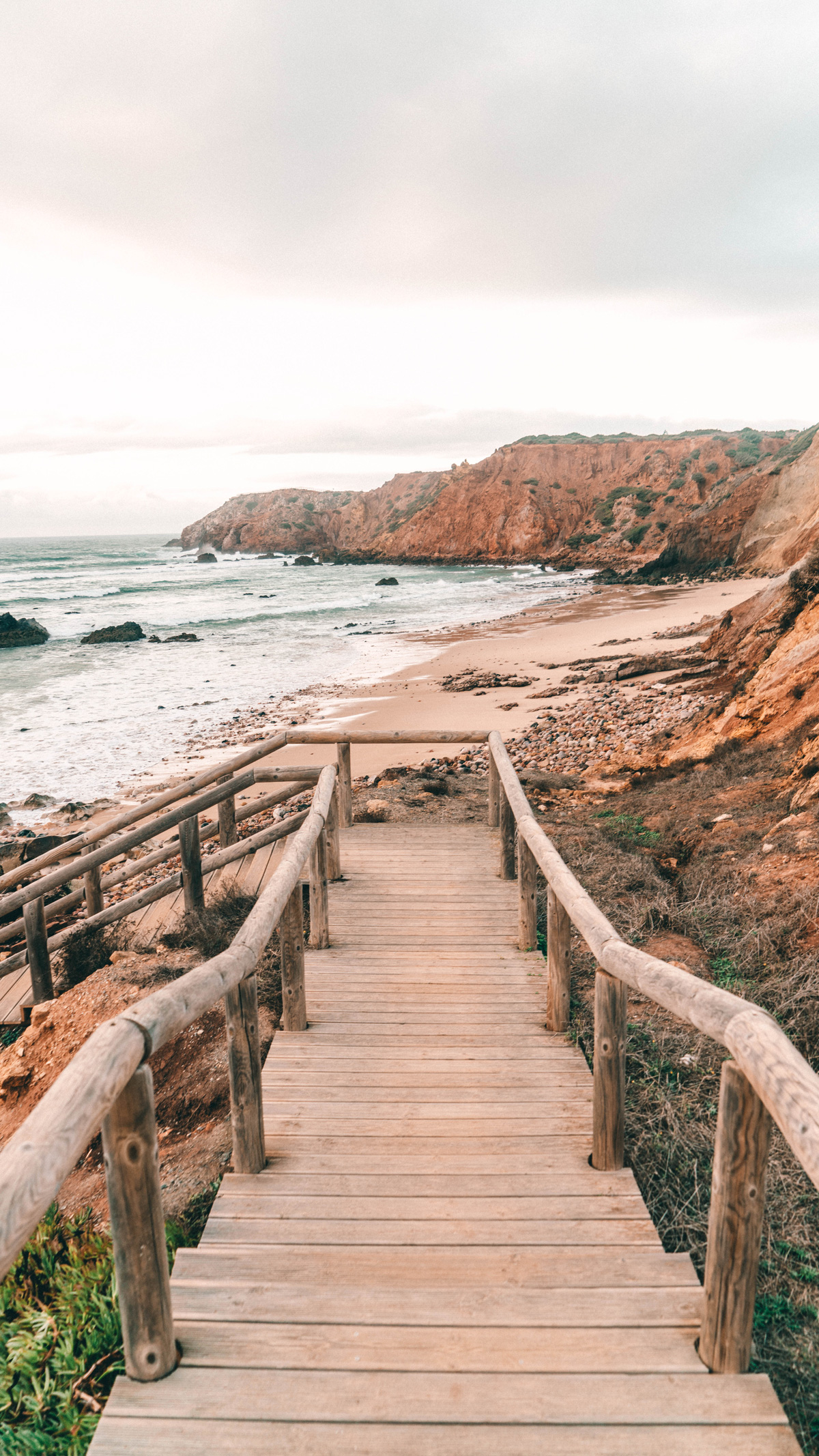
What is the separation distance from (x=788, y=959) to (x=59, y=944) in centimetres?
557

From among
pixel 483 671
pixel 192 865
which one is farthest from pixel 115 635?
pixel 192 865

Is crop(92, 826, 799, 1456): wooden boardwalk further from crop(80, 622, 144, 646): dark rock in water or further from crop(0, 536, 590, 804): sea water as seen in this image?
crop(80, 622, 144, 646): dark rock in water

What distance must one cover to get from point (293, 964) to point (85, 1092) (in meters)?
2.06

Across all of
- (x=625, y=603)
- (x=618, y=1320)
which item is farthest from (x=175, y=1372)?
(x=625, y=603)

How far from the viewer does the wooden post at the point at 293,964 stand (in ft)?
11.4

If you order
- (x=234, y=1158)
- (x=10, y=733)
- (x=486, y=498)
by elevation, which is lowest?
(x=10, y=733)

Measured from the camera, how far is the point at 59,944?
21.2 ft

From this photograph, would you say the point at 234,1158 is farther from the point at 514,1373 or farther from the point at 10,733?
the point at 10,733

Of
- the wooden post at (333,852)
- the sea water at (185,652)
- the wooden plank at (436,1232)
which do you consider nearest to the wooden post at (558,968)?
the wooden plank at (436,1232)

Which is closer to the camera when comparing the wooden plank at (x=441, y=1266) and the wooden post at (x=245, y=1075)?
the wooden plank at (x=441, y=1266)

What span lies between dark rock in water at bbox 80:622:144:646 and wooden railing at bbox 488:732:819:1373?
29.2 metres

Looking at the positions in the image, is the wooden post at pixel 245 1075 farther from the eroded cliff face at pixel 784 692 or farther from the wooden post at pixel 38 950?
the eroded cliff face at pixel 784 692

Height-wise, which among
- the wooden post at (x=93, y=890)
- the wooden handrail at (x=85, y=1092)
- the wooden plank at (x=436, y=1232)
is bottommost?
the wooden post at (x=93, y=890)

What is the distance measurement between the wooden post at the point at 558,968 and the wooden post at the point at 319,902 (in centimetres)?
143
